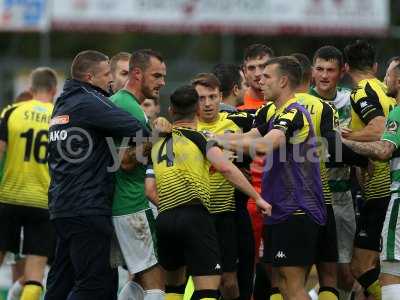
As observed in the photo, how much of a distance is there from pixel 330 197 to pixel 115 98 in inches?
83.8

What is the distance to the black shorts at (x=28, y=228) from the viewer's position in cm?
1229

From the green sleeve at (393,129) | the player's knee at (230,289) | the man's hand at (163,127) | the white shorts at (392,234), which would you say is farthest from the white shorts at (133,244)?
the green sleeve at (393,129)

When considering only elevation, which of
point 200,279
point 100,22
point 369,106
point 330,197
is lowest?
point 200,279

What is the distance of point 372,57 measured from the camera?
10547 millimetres

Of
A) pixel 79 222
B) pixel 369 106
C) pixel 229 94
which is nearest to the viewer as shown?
pixel 79 222

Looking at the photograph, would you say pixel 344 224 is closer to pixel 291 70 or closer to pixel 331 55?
pixel 331 55

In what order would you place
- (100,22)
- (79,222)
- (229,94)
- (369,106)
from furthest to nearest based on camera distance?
1. (100,22)
2. (229,94)
3. (369,106)
4. (79,222)

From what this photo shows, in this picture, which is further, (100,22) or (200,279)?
(100,22)

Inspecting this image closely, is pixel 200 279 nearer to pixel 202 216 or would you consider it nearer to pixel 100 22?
pixel 202 216

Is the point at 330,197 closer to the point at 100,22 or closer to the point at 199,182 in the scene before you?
the point at 199,182

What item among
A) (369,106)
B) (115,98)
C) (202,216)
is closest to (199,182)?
(202,216)

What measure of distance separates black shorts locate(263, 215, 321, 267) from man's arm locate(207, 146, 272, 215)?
1.18 ft

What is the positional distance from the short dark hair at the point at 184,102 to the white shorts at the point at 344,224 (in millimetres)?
1963

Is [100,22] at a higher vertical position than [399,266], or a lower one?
higher
